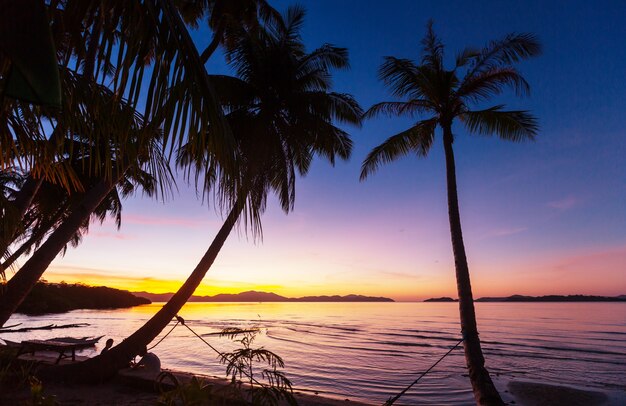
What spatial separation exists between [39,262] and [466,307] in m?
9.27

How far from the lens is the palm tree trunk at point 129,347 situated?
845cm

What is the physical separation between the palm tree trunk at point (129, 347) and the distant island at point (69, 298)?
178 ft

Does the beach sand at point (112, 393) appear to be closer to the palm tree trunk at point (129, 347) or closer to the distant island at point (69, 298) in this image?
the palm tree trunk at point (129, 347)

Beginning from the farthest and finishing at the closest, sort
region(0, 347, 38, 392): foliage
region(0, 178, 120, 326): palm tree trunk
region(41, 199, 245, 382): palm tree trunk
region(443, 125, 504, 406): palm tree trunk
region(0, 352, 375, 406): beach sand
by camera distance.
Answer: region(443, 125, 504, 406): palm tree trunk
region(41, 199, 245, 382): palm tree trunk
region(0, 347, 38, 392): foliage
region(0, 352, 375, 406): beach sand
region(0, 178, 120, 326): palm tree trunk

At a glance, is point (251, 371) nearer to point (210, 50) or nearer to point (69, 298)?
point (210, 50)

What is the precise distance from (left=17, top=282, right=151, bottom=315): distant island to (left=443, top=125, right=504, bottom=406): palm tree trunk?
195 ft

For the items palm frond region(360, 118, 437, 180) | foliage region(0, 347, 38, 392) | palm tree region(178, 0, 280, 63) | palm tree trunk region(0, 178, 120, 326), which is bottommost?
foliage region(0, 347, 38, 392)

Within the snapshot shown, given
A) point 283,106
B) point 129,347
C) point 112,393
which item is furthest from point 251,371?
point 283,106

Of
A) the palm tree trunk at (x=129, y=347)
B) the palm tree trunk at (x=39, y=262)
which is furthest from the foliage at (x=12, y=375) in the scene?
the palm tree trunk at (x=39, y=262)

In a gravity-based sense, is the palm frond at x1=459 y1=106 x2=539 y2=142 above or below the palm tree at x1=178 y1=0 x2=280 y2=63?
below

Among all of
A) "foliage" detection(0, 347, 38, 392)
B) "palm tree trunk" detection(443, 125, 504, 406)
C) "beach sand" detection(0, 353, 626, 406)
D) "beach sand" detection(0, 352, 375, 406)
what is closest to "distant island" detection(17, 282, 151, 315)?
"foliage" detection(0, 347, 38, 392)

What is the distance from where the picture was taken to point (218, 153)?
2.09m

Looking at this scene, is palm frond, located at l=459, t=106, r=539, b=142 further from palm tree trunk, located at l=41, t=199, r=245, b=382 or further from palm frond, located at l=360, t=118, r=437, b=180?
palm tree trunk, located at l=41, t=199, r=245, b=382

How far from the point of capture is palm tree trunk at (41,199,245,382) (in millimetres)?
8453
